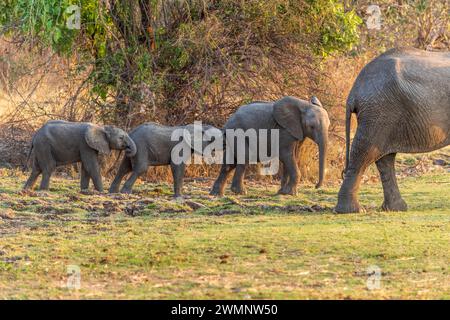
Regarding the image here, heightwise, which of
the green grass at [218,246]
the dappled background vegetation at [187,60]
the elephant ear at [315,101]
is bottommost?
the green grass at [218,246]

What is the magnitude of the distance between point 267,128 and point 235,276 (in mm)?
6554

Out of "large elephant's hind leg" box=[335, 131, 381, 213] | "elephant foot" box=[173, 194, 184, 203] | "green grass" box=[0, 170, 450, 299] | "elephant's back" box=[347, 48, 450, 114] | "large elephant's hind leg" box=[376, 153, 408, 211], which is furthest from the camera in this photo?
"elephant foot" box=[173, 194, 184, 203]

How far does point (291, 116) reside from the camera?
1512 cm

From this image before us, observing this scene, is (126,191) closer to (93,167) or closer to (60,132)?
(93,167)

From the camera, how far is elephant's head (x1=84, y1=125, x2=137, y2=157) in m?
14.9

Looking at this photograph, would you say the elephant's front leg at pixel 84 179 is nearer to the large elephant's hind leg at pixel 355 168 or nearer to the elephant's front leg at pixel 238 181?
the elephant's front leg at pixel 238 181

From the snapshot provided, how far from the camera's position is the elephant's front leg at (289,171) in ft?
48.5

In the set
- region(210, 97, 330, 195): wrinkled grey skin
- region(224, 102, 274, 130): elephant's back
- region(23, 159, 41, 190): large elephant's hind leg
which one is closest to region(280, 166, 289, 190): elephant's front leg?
region(210, 97, 330, 195): wrinkled grey skin

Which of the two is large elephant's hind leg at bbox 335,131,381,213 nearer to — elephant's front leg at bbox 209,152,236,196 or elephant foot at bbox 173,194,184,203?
elephant foot at bbox 173,194,184,203

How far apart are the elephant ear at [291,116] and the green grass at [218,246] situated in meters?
0.95

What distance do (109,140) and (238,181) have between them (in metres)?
1.87

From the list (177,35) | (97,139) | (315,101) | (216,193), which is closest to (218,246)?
(216,193)

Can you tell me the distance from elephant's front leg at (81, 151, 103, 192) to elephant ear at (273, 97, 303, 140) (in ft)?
8.45

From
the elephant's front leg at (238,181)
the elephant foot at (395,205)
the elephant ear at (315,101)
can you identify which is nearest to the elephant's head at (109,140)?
the elephant's front leg at (238,181)
